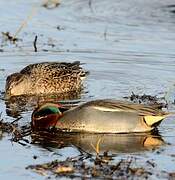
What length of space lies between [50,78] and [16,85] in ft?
2.39

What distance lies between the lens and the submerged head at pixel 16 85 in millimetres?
11594

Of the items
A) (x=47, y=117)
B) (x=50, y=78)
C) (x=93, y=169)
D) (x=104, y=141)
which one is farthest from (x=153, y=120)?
(x=50, y=78)

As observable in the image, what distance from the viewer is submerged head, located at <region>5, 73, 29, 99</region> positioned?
38.0ft

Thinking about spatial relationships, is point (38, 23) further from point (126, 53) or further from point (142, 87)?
point (142, 87)

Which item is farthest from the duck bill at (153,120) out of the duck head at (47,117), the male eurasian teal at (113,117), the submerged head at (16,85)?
the submerged head at (16,85)

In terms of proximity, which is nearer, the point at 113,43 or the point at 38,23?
the point at 113,43

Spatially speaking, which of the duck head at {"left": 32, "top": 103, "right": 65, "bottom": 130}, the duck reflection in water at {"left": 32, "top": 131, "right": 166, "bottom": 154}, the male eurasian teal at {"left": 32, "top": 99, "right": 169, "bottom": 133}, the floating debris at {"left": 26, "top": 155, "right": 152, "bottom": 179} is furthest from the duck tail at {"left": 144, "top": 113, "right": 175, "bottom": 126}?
the floating debris at {"left": 26, "top": 155, "right": 152, "bottom": 179}

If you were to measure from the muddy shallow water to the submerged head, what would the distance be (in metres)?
0.26

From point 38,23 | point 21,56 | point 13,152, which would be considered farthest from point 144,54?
point 13,152

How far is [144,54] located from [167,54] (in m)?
0.36

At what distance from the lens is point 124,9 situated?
17297 millimetres

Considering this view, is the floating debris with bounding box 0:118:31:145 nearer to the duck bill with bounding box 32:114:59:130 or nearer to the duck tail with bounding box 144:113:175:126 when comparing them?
the duck bill with bounding box 32:114:59:130

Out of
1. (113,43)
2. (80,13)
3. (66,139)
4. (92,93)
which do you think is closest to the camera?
(66,139)

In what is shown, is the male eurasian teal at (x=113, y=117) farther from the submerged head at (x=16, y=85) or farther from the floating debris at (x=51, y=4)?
the floating debris at (x=51, y=4)
